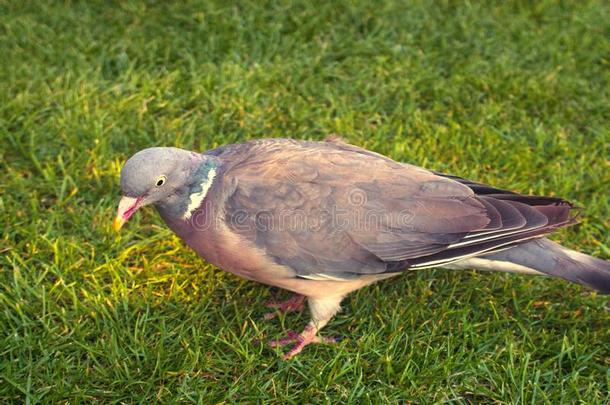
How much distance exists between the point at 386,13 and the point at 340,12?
1.23ft

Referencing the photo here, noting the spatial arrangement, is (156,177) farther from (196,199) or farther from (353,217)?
(353,217)

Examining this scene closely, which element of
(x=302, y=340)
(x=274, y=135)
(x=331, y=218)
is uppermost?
(x=331, y=218)

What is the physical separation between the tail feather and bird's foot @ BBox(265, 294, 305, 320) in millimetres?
877

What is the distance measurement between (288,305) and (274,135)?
53.0 inches

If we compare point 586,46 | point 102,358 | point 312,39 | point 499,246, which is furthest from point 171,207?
point 586,46

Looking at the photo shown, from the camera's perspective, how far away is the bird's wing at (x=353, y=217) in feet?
9.98

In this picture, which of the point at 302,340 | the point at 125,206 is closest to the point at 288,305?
the point at 302,340

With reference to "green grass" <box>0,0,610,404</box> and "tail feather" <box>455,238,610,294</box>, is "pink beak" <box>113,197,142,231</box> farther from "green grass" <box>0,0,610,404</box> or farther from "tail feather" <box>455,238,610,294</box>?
"tail feather" <box>455,238,610,294</box>

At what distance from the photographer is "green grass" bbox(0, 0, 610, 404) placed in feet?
10.3

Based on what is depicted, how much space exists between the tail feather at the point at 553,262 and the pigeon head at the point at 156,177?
1361 millimetres

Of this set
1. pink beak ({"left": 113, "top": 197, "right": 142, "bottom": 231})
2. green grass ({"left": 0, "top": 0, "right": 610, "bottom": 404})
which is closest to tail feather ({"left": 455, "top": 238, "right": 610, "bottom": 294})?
green grass ({"left": 0, "top": 0, "right": 610, "bottom": 404})

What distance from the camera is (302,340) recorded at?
11.0ft

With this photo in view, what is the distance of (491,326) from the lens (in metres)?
3.45

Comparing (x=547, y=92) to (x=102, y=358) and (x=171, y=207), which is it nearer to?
(x=171, y=207)
